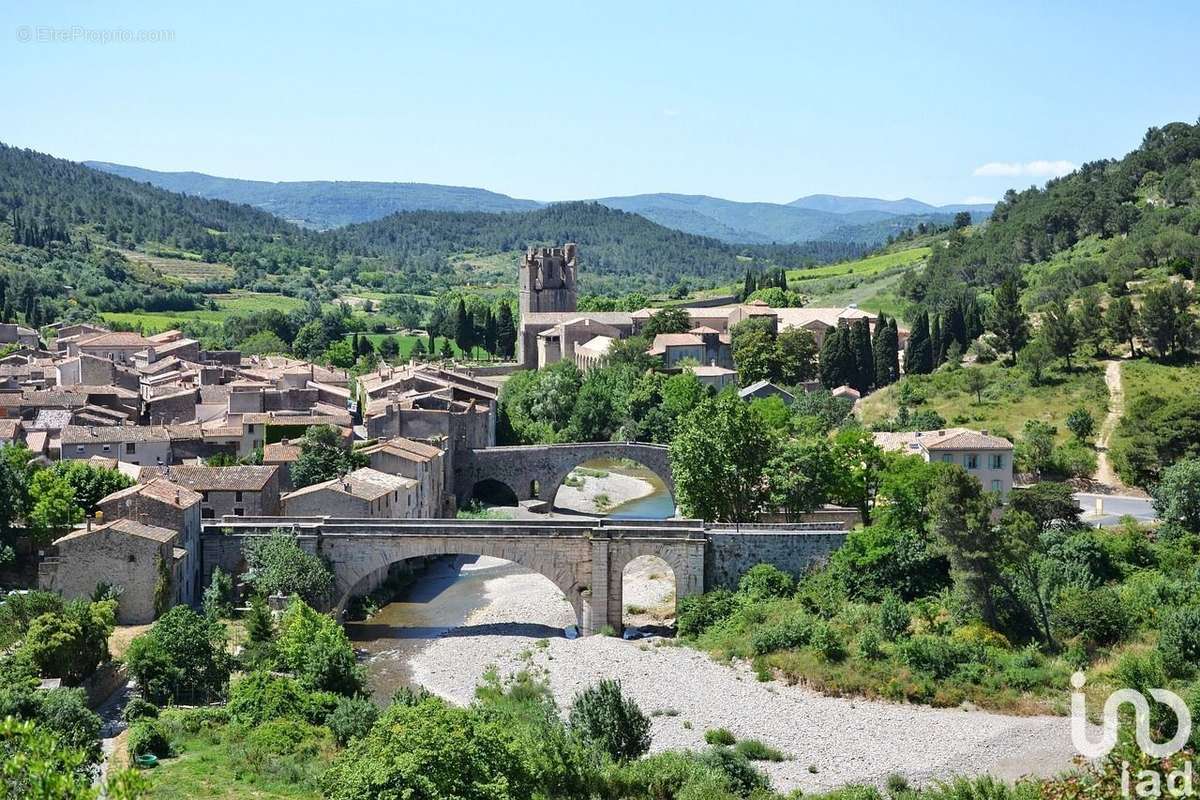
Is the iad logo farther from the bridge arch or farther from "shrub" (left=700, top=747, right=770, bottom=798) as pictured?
the bridge arch

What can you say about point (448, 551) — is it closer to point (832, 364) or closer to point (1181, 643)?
point (1181, 643)

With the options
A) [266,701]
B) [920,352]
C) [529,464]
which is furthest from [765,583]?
[920,352]

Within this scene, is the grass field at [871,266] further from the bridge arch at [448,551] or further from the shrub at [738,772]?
the shrub at [738,772]

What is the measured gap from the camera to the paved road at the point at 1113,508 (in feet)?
164

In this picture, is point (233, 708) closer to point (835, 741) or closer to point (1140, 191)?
point (835, 741)

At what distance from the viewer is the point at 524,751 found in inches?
1046

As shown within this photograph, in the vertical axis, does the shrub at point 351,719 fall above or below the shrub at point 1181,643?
below

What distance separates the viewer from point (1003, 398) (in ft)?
222

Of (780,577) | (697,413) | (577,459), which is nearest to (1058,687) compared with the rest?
(780,577)

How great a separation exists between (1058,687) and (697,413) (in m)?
19.0

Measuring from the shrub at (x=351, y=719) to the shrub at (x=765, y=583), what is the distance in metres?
13.3

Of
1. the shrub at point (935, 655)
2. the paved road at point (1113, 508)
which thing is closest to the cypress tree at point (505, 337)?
the paved road at point (1113, 508)

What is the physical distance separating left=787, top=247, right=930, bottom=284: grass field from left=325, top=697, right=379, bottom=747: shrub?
97.0 metres

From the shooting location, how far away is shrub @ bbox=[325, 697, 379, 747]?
102 ft
